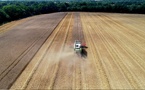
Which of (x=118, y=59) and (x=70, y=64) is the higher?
(x=70, y=64)

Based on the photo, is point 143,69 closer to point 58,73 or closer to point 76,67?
point 76,67

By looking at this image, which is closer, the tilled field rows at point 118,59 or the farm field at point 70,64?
the farm field at point 70,64

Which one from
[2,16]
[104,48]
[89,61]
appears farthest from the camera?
[2,16]

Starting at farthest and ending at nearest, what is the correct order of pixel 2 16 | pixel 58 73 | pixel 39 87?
pixel 2 16, pixel 58 73, pixel 39 87

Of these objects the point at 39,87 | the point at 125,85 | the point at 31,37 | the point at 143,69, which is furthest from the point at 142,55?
the point at 31,37

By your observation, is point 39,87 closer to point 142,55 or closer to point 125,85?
point 125,85

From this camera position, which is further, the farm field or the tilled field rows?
the tilled field rows

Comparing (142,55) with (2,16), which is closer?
(142,55)

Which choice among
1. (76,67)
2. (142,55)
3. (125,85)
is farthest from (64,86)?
(142,55)

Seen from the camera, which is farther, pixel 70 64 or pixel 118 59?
pixel 118 59
